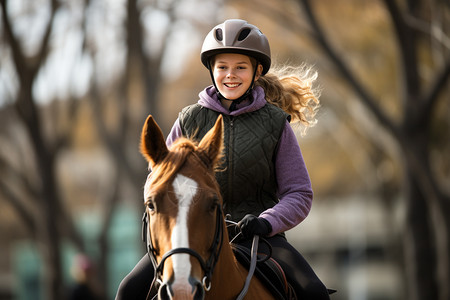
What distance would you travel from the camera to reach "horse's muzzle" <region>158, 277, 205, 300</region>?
3.56 metres

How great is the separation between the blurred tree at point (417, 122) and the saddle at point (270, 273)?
285 inches

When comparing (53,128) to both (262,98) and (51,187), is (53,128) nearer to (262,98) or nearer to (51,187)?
(51,187)

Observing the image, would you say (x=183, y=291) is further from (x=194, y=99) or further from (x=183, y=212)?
(x=194, y=99)

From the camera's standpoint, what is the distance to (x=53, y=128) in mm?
16578

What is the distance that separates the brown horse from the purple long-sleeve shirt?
2.03 feet

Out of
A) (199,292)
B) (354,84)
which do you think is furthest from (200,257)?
(354,84)

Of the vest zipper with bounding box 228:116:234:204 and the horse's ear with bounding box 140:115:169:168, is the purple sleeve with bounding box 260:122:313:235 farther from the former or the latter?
the horse's ear with bounding box 140:115:169:168

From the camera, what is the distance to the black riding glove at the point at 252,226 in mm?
4469

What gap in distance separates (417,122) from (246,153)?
8.37 meters

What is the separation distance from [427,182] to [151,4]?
302 inches

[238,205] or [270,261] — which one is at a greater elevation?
[238,205]

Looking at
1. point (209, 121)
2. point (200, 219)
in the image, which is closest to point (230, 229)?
point (209, 121)

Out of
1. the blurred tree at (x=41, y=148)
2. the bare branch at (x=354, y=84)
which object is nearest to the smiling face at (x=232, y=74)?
the blurred tree at (x=41, y=148)

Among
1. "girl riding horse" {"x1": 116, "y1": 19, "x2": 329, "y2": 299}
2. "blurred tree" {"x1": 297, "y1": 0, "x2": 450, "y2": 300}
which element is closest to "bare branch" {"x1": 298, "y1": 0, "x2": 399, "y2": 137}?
"blurred tree" {"x1": 297, "y1": 0, "x2": 450, "y2": 300}
